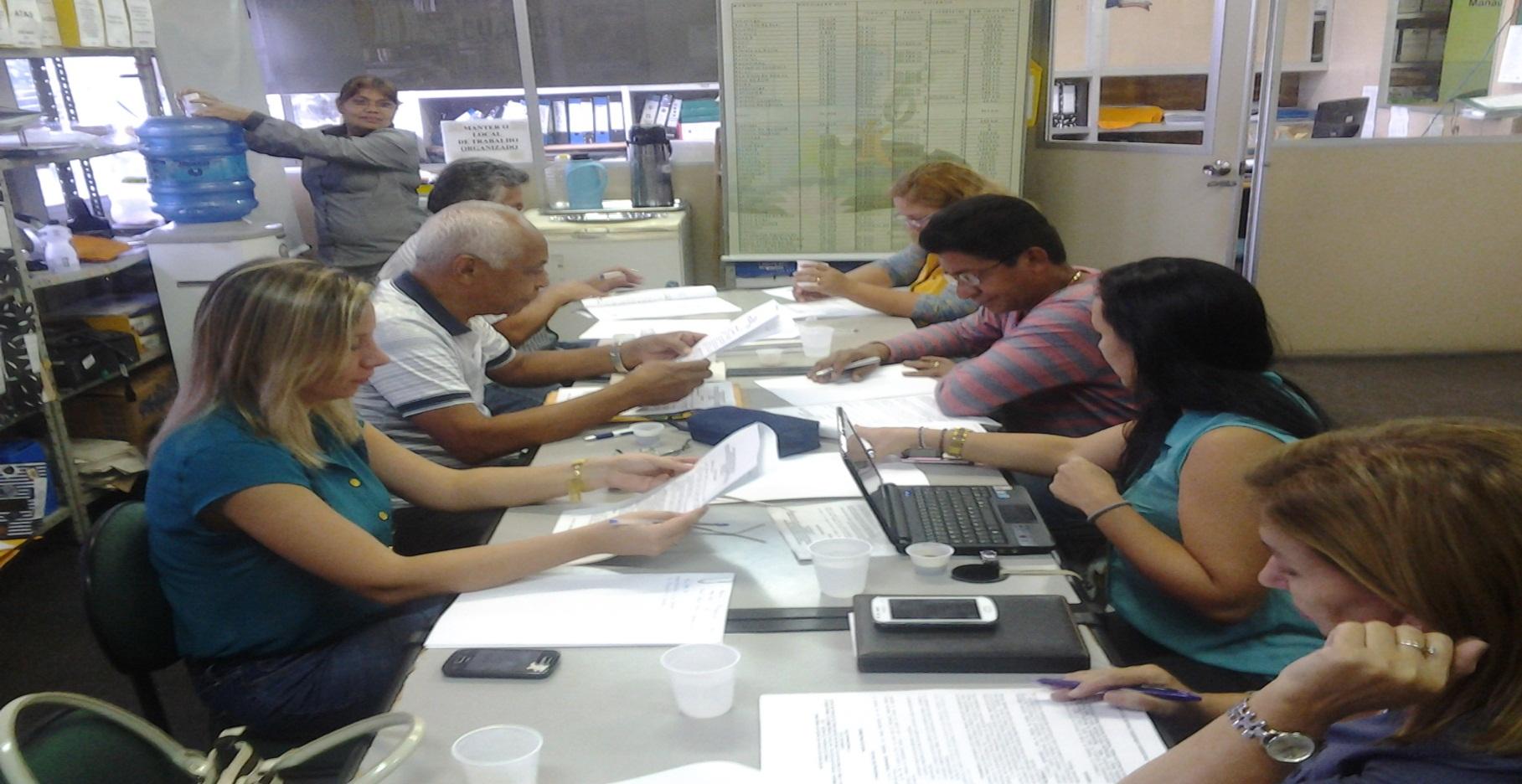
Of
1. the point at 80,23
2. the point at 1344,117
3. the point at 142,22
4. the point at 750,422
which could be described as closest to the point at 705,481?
the point at 750,422

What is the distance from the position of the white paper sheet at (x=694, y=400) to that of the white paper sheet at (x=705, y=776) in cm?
109

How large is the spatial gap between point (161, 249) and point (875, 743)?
3.51 meters

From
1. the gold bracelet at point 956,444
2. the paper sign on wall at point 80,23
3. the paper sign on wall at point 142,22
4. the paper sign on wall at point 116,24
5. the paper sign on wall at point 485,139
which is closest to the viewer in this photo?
the gold bracelet at point 956,444

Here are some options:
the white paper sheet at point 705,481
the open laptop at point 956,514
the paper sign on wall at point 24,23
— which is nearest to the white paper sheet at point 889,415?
the open laptop at point 956,514

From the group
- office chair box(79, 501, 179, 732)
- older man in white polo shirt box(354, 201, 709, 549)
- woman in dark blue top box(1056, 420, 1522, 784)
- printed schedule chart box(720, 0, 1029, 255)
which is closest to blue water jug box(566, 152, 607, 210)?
printed schedule chart box(720, 0, 1029, 255)

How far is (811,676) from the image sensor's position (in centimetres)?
105

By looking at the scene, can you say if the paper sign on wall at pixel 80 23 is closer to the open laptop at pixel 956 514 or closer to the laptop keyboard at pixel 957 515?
the open laptop at pixel 956 514

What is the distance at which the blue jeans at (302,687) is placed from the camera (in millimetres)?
1317

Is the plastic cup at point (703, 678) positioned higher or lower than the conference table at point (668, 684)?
higher

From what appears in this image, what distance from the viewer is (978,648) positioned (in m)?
1.04

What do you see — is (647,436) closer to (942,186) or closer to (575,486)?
(575,486)

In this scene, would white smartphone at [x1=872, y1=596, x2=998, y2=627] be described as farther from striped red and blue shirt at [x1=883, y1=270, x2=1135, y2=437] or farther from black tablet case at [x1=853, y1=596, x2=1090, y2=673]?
striped red and blue shirt at [x1=883, y1=270, x2=1135, y2=437]

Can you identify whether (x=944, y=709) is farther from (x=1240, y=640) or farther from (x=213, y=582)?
→ (x=213, y=582)

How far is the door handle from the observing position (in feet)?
12.5
